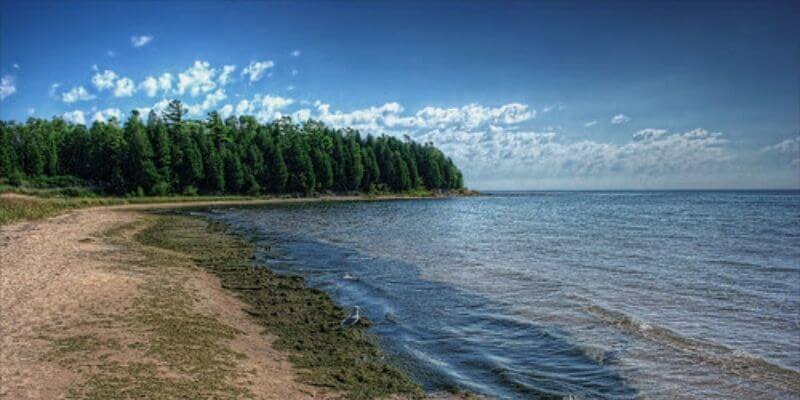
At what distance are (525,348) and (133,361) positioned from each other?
8263 millimetres

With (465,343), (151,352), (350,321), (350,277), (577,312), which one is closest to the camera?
(151,352)

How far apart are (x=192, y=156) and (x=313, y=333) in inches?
3907

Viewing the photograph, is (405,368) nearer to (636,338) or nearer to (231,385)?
(231,385)

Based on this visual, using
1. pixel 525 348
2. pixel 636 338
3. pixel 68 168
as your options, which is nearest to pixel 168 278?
pixel 525 348

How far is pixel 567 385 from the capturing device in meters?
9.70

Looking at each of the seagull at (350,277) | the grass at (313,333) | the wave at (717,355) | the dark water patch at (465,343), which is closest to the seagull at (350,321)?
the grass at (313,333)

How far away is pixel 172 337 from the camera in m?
10.5

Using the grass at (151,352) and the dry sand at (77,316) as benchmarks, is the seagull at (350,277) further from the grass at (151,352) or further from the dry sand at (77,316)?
the grass at (151,352)

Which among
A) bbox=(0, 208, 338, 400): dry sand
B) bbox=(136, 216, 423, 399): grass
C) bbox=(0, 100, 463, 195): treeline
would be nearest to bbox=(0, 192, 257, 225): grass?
bbox=(0, 100, 463, 195): treeline

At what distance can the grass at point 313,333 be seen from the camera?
30.3 feet

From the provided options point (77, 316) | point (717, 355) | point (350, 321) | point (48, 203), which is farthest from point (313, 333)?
point (48, 203)

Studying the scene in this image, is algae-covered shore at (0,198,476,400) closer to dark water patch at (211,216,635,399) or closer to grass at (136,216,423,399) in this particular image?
grass at (136,216,423,399)

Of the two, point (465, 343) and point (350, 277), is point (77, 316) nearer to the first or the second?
point (465, 343)

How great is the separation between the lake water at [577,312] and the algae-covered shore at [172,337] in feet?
4.60
